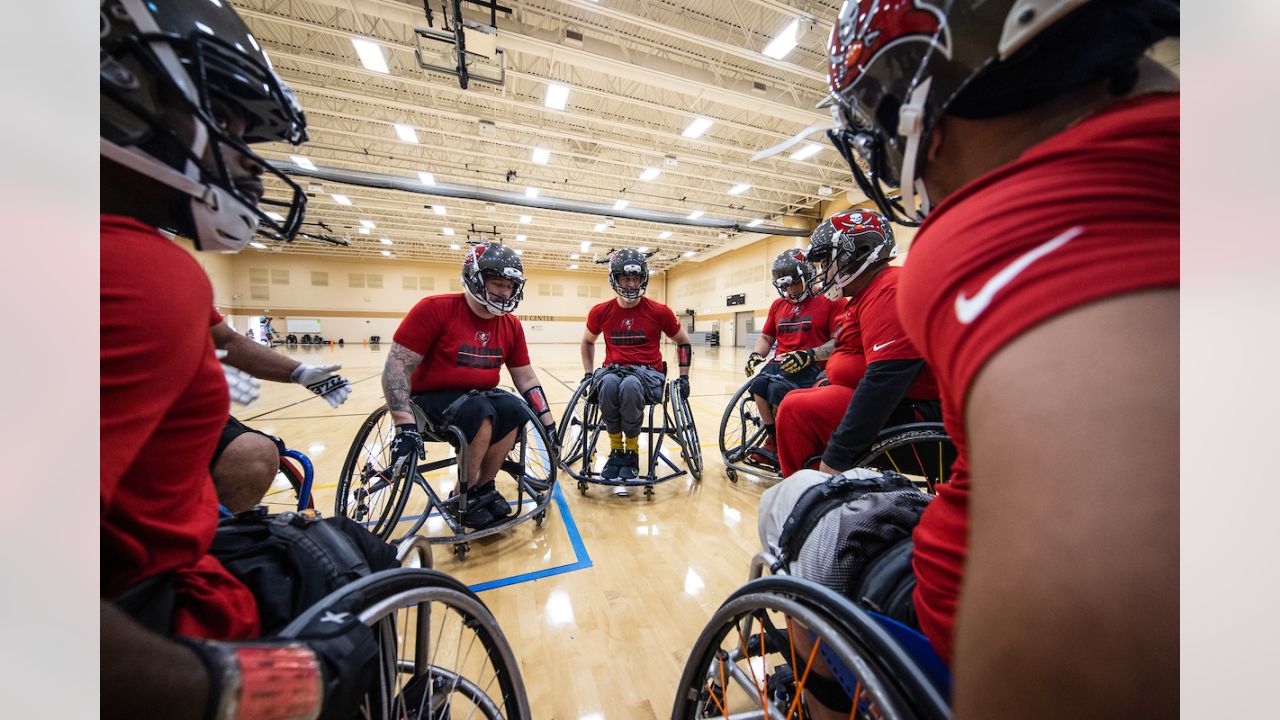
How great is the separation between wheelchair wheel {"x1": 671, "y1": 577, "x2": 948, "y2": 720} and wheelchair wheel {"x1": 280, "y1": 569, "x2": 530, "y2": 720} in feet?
1.55

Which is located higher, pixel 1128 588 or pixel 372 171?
pixel 372 171

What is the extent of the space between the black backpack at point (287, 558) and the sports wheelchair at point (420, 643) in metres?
0.14

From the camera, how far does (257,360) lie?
103 cm

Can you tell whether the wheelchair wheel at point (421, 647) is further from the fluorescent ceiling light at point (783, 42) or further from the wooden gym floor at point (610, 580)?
the fluorescent ceiling light at point (783, 42)

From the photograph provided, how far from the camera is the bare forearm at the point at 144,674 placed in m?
0.41

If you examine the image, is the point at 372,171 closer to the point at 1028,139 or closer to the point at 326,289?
the point at 326,289

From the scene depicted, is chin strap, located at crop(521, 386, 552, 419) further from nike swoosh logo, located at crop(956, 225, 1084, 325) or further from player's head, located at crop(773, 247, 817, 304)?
nike swoosh logo, located at crop(956, 225, 1084, 325)

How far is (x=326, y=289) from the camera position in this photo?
71.4ft

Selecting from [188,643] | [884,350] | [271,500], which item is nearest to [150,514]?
[188,643]

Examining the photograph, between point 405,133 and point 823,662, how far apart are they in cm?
1424

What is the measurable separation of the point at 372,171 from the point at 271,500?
15656 millimetres

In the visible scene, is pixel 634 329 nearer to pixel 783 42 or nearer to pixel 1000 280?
pixel 1000 280

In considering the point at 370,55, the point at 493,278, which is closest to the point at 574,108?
the point at 370,55

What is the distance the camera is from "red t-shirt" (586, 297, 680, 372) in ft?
13.4
